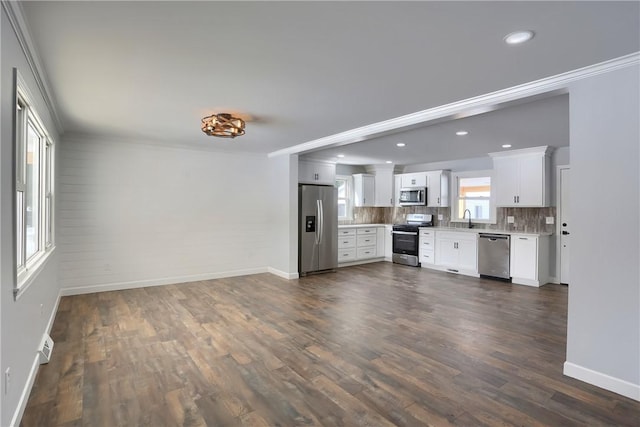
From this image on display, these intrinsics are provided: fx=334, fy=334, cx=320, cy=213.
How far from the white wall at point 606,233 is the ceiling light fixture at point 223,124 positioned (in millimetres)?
3169

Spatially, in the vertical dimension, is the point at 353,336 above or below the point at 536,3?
below

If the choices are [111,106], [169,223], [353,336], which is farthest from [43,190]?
[353,336]

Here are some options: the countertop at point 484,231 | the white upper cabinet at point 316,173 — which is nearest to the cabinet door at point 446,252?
the countertop at point 484,231

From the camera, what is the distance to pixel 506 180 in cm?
639

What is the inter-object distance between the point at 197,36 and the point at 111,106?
210 centimetres

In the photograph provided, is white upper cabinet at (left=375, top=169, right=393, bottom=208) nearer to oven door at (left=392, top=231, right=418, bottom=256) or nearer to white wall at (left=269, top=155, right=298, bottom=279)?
oven door at (left=392, top=231, right=418, bottom=256)

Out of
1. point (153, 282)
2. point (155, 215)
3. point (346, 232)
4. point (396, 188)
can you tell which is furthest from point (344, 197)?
point (153, 282)

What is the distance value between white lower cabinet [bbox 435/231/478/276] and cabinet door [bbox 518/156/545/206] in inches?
43.5

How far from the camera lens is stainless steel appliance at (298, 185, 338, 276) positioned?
655 cm

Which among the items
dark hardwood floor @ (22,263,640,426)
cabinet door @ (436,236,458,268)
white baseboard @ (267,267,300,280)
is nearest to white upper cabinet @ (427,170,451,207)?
cabinet door @ (436,236,458,268)

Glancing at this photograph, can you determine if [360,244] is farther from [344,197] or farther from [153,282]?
[153,282]

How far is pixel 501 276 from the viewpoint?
20.2 feet

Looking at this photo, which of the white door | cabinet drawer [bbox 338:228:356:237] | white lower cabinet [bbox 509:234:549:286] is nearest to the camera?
white lower cabinet [bbox 509:234:549:286]

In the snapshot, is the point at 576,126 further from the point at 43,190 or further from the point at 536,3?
the point at 43,190
